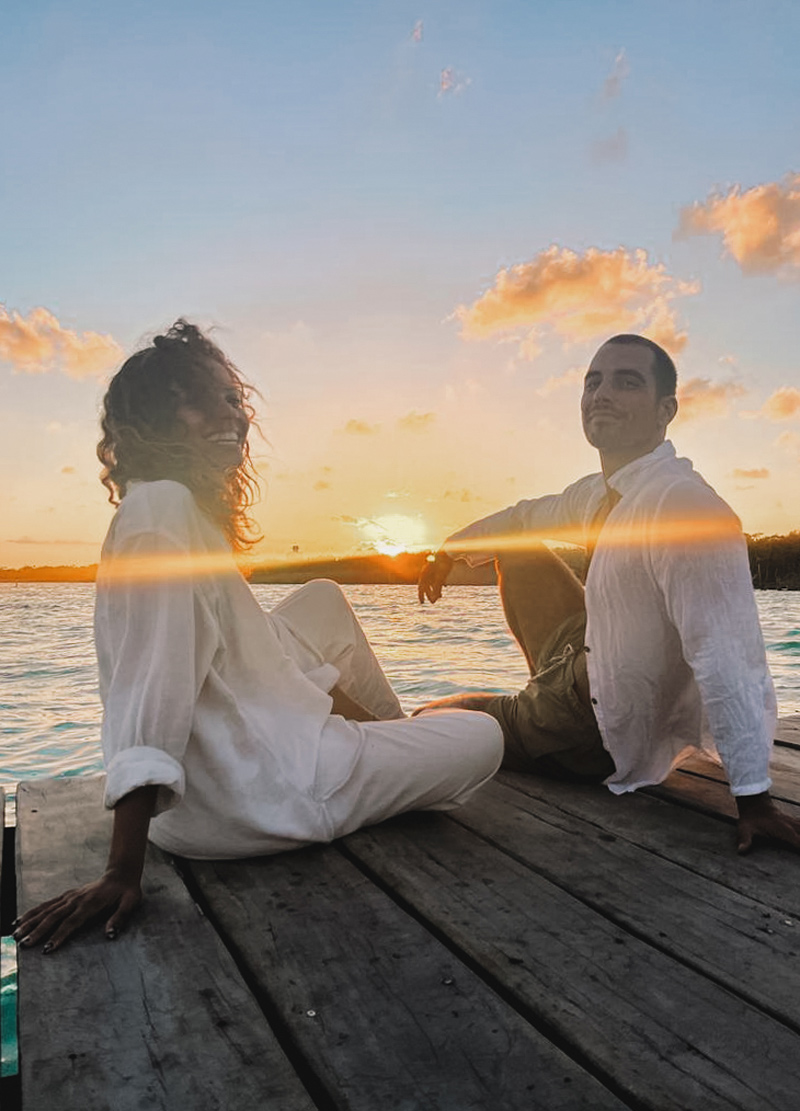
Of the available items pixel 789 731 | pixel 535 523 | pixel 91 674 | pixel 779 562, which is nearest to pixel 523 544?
pixel 535 523

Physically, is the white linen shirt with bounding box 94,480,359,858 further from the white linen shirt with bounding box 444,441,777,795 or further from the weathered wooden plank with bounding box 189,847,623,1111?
the white linen shirt with bounding box 444,441,777,795

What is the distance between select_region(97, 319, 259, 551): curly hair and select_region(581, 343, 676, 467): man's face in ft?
4.33

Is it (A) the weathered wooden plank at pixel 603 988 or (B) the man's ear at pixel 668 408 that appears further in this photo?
(B) the man's ear at pixel 668 408

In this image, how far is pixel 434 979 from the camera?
1770 mm

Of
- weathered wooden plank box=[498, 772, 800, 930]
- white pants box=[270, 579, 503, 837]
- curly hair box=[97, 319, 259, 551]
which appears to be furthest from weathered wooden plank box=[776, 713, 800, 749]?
curly hair box=[97, 319, 259, 551]

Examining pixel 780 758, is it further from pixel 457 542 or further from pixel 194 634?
pixel 194 634

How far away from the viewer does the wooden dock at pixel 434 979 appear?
1438mm

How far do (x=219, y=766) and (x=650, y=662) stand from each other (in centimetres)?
139

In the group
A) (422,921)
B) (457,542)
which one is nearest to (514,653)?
(457,542)

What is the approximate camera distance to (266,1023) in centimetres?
161

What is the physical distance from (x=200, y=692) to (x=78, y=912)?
0.59 metres

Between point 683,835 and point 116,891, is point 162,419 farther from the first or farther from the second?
point 683,835

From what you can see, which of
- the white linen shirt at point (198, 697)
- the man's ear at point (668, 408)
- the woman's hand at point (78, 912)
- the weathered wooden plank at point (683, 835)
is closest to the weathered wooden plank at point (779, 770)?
the weathered wooden plank at point (683, 835)

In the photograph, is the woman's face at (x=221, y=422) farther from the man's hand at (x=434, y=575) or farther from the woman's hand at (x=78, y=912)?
the man's hand at (x=434, y=575)
